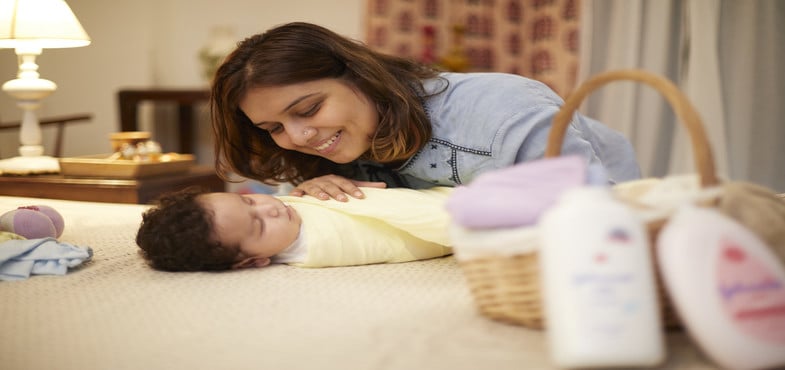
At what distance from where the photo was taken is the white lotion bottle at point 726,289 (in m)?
0.67

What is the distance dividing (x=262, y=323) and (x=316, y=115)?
22.9 inches

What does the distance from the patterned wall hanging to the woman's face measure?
253cm

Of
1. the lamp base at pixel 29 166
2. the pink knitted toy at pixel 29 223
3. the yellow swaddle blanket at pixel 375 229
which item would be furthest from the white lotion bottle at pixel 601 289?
the lamp base at pixel 29 166

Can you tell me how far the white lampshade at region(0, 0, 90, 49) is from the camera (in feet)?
6.94

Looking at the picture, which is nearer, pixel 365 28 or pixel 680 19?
pixel 680 19

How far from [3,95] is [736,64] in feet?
10.7

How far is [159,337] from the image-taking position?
893 millimetres

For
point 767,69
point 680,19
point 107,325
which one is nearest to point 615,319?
point 107,325

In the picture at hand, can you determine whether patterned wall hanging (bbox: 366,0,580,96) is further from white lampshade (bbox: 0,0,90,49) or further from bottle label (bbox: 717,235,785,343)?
bottle label (bbox: 717,235,785,343)

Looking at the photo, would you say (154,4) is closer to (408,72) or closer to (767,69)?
(408,72)

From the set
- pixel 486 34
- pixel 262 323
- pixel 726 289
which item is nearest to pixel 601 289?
pixel 726 289

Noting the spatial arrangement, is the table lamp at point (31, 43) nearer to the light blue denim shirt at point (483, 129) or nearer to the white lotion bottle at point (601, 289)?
the light blue denim shirt at point (483, 129)

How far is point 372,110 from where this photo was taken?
59.0 inches

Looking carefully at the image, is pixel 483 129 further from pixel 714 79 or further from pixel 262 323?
pixel 714 79
